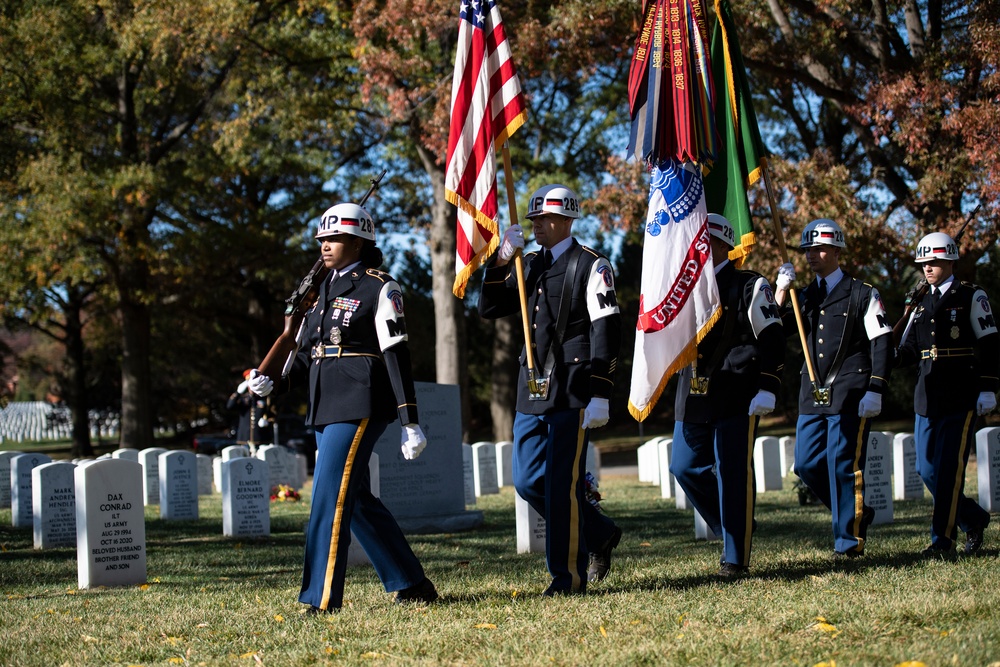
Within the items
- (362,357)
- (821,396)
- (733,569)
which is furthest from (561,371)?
(821,396)

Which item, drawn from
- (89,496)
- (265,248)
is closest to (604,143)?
(265,248)

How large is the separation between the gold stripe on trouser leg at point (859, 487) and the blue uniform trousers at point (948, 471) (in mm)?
599

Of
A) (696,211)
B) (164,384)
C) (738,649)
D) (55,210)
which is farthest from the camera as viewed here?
(164,384)

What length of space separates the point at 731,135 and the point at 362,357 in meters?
3.95

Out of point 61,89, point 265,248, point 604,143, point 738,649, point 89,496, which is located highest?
point 61,89

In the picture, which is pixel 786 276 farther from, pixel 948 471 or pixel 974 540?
pixel 974 540

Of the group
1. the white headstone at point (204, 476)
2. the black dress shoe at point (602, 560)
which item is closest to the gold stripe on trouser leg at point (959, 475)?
the black dress shoe at point (602, 560)

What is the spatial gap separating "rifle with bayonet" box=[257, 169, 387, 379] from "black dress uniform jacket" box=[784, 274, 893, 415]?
355 cm

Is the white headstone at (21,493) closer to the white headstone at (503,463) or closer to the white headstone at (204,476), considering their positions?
the white headstone at (204,476)

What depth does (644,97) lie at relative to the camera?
322 inches

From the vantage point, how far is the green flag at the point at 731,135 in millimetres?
8531

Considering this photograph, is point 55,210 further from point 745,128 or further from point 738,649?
point 738,649

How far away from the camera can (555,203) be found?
264 inches

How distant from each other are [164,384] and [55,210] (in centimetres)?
2009
